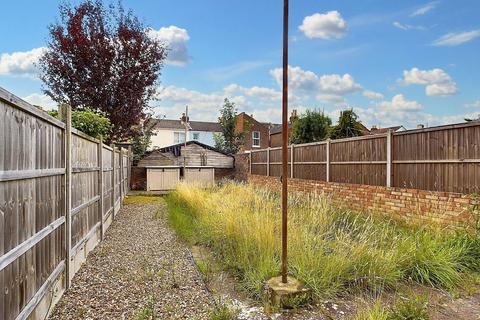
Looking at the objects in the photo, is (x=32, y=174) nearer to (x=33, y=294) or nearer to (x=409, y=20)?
(x=33, y=294)

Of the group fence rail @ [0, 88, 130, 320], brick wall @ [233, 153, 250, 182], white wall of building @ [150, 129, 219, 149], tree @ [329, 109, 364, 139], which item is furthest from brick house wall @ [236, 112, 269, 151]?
fence rail @ [0, 88, 130, 320]

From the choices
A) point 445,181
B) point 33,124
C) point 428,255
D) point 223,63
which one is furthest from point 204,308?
point 223,63

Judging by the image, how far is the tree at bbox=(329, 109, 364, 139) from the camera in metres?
17.1

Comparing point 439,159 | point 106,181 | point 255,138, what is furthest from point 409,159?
point 255,138

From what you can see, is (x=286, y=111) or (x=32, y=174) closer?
(x=32, y=174)

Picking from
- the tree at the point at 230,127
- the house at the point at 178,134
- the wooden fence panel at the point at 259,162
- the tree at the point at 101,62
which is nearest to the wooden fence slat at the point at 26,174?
the tree at the point at 101,62

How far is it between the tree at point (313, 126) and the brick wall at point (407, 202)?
8.77 m

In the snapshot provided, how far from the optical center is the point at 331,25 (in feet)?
23.1

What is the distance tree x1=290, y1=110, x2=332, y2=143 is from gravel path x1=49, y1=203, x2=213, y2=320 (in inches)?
560

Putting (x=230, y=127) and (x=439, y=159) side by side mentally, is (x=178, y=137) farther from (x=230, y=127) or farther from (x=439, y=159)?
(x=439, y=159)

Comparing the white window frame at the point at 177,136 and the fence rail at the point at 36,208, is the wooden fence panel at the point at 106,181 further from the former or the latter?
the white window frame at the point at 177,136

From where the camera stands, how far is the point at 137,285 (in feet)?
12.7

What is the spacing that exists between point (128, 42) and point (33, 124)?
11295mm

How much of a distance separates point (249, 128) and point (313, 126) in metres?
13.6
